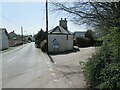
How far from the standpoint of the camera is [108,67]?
586 centimetres

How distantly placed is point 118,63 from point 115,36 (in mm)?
836

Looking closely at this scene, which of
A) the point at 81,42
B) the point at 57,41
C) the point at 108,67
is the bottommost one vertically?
the point at 81,42

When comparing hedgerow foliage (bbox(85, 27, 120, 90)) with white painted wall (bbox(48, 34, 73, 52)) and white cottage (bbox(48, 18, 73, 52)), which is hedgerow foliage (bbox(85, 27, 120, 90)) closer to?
white cottage (bbox(48, 18, 73, 52))

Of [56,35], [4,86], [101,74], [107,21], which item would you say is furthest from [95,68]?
[56,35]

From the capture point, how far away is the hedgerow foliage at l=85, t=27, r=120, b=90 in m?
5.30

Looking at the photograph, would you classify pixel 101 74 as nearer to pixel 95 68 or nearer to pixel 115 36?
pixel 95 68

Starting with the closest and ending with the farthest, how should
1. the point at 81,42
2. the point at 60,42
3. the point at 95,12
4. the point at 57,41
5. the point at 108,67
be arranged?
the point at 108,67 → the point at 95,12 → the point at 57,41 → the point at 60,42 → the point at 81,42

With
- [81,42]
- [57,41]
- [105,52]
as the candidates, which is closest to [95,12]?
[105,52]

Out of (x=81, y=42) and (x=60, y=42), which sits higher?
(x=60, y=42)

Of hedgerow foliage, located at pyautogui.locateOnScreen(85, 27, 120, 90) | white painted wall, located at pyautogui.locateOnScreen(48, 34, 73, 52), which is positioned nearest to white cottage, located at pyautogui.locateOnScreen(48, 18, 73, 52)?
white painted wall, located at pyautogui.locateOnScreen(48, 34, 73, 52)

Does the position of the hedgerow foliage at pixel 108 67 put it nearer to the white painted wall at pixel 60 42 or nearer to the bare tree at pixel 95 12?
the bare tree at pixel 95 12

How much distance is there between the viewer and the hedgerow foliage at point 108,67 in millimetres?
5301

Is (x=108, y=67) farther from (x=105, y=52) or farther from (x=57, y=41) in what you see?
(x=57, y=41)

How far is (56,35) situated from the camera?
27203 millimetres
